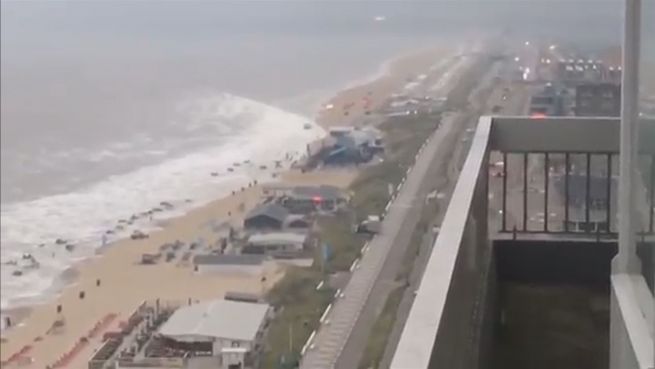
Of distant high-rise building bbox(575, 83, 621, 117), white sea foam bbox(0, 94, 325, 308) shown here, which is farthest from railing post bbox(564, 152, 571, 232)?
white sea foam bbox(0, 94, 325, 308)

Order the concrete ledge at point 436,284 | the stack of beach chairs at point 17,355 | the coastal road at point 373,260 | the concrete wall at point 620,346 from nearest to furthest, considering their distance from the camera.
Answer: the concrete ledge at point 436,284 → the concrete wall at point 620,346 → the coastal road at point 373,260 → the stack of beach chairs at point 17,355

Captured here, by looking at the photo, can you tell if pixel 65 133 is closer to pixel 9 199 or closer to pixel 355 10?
pixel 9 199

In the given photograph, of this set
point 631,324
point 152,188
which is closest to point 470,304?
point 631,324

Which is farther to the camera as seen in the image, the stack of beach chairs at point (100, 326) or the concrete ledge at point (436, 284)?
the stack of beach chairs at point (100, 326)

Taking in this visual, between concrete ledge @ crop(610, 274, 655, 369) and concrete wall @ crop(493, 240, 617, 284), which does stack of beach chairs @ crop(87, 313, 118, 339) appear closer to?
concrete wall @ crop(493, 240, 617, 284)

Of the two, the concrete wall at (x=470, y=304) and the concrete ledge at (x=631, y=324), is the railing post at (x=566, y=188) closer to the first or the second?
the concrete wall at (x=470, y=304)

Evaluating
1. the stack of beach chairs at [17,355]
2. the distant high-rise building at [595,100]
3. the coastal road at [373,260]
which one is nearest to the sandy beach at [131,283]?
the stack of beach chairs at [17,355]

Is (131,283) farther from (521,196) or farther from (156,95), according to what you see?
(521,196)
